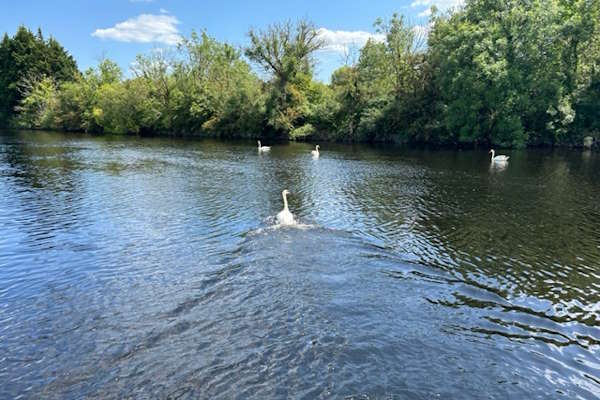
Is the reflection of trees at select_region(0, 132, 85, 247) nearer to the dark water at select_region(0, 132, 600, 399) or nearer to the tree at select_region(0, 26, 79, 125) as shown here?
the dark water at select_region(0, 132, 600, 399)

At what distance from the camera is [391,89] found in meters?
60.6

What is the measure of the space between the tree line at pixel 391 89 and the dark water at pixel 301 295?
2603 centimetres

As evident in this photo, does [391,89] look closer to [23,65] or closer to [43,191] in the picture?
[43,191]

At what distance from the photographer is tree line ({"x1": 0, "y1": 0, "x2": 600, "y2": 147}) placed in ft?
149

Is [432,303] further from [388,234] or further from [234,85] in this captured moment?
[234,85]

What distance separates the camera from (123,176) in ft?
104

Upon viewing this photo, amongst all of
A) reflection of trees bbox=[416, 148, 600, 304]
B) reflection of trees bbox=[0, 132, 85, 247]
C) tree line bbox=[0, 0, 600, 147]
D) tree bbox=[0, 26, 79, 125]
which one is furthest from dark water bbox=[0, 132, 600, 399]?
tree bbox=[0, 26, 79, 125]

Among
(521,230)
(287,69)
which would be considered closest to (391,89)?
(287,69)

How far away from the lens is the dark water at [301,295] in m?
7.99

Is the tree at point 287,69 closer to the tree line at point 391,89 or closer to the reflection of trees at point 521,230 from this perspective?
the tree line at point 391,89

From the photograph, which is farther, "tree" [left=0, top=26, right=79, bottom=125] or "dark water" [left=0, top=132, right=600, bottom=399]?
"tree" [left=0, top=26, right=79, bottom=125]

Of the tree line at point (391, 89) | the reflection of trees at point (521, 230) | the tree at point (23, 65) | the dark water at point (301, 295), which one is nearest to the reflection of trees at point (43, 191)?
the dark water at point (301, 295)

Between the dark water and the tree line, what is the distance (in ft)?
85.4

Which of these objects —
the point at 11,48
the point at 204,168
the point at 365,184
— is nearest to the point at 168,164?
the point at 204,168
